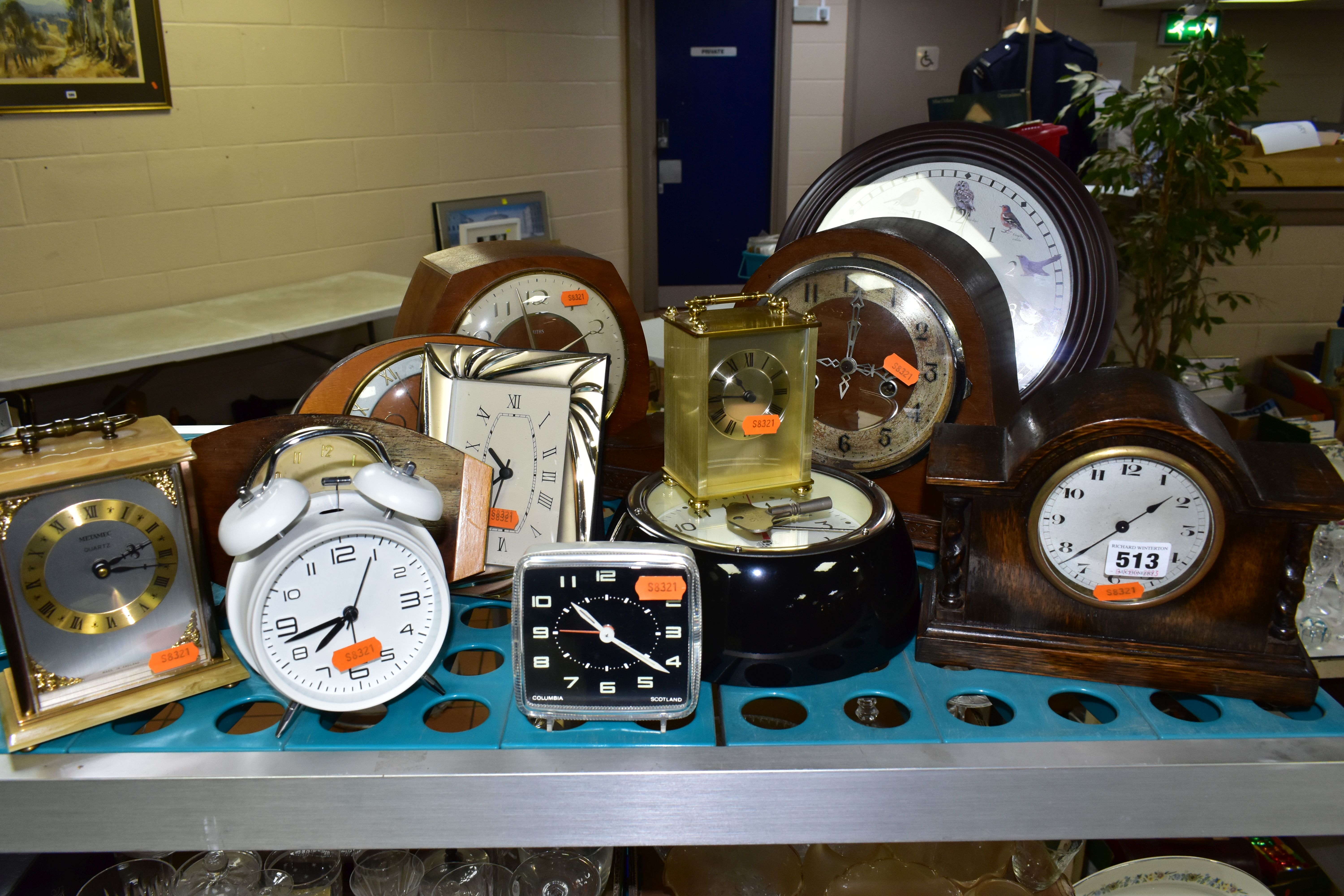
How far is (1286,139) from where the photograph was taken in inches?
113

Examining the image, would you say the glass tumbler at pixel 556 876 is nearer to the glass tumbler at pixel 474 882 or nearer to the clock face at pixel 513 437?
the glass tumbler at pixel 474 882

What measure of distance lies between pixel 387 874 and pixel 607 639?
0.44m

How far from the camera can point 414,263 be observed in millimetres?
3926

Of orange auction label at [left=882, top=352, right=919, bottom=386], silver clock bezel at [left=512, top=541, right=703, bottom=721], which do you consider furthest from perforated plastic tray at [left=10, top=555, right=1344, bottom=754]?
orange auction label at [left=882, top=352, right=919, bottom=386]

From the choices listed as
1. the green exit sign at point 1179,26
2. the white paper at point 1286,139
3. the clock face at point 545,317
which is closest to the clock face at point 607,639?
the clock face at point 545,317

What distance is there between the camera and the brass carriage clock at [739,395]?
1152 mm

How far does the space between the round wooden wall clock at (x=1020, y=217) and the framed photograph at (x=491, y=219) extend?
2.65m

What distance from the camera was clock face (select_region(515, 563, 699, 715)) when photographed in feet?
3.18

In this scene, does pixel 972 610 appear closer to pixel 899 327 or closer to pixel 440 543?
pixel 899 327

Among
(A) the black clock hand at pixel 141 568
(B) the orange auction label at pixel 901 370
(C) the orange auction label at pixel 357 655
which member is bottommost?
(C) the orange auction label at pixel 357 655

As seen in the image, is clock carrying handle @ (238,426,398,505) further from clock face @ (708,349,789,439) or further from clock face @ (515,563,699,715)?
clock face @ (708,349,789,439)

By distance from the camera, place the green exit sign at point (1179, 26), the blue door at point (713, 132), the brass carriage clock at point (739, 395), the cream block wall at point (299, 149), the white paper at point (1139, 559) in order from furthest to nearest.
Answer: the blue door at point (713, 132) → the green exit sign at point (1179, 26) → the cream block wall at point (299, 149) → the brass carriage clock at point (739, 395) → the white paper at point (1139, 559)

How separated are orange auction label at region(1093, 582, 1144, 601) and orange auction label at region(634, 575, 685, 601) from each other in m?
0.48

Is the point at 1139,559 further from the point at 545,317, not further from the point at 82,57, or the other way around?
the point at 82,57
